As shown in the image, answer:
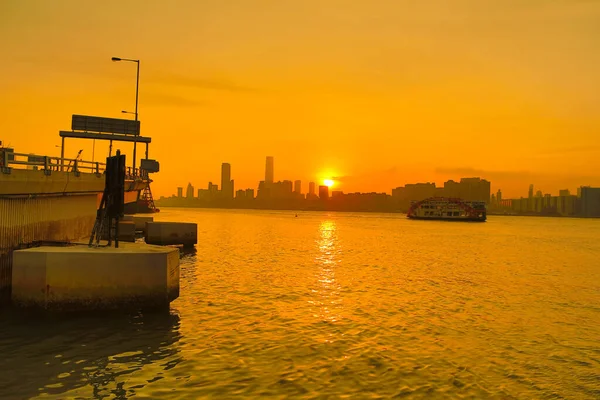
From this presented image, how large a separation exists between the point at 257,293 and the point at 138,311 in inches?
340

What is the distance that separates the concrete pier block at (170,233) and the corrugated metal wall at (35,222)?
16.6 meters

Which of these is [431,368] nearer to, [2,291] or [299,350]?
[299,350]

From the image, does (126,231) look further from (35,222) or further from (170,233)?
(35,222)

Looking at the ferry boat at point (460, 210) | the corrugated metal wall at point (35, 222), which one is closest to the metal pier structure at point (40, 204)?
the corrugated metal wall at point (35, 222)

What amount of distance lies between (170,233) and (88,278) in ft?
101

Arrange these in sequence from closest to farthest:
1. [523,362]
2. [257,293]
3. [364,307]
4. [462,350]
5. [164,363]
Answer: [164,363] < [523,362] < [462,350] < [364,307] < [257,293]

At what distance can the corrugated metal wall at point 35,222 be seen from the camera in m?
18.4

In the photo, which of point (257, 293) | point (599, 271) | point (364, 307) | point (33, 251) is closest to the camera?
point (33, 251)

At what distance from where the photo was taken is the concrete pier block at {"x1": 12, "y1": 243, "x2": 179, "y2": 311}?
16.6 m

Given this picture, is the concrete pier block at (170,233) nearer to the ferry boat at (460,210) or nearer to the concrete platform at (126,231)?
the concrete platform at (126,231)

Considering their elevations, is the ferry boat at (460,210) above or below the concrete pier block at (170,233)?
above

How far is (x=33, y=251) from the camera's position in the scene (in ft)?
54.6

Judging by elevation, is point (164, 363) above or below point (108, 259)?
below

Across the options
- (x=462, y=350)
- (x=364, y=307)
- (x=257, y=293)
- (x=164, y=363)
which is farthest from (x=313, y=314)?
(x=164, y=363)
